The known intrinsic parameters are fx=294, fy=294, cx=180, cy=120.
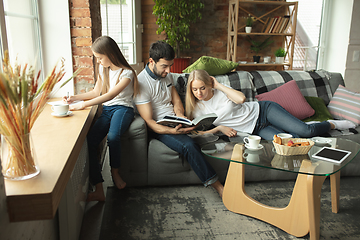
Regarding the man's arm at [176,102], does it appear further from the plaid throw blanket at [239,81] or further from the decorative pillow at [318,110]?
the decorative pillow at [318,110]

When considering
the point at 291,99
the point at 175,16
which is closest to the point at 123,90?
the point at 291,99

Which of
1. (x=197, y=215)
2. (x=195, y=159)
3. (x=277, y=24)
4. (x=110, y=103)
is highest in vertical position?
(x=277, y=24)

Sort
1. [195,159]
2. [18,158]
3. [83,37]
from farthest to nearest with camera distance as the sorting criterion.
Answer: [83,37] < [195,159] < [18,158]

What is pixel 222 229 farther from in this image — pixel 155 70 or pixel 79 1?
pixel 79 1

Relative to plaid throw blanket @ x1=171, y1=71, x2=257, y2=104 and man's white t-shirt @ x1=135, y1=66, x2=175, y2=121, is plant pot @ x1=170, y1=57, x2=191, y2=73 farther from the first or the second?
man's white t-shirt @ x1=135, y1=66, x2=175, y2=121

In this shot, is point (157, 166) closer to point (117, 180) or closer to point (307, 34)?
point (117, 180)

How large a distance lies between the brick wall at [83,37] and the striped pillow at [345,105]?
2183mm

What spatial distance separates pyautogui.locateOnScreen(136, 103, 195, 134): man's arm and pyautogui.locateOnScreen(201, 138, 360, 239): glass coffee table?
0.35 m

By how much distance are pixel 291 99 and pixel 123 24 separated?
90.2 inches

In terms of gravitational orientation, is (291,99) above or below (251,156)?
above

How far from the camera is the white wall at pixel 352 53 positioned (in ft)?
14.6

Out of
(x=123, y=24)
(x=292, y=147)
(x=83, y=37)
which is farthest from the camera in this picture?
(x=123, y=24)

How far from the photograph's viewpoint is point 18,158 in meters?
0.96

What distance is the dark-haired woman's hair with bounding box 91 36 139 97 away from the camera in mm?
2002
